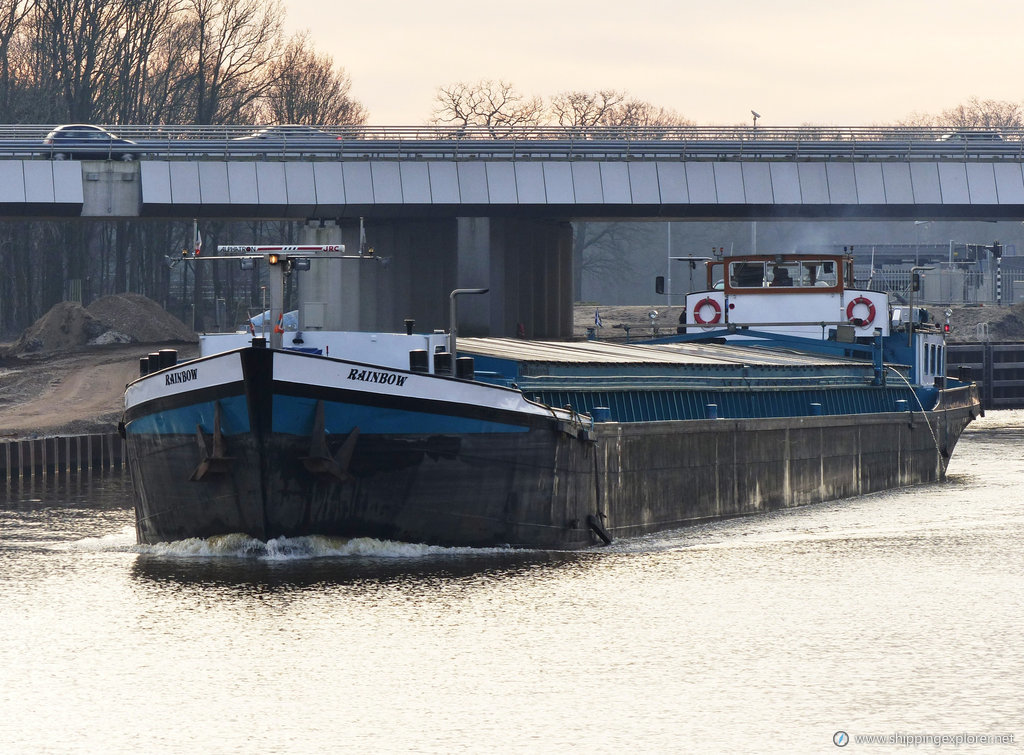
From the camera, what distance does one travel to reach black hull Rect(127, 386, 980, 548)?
24.7 metres

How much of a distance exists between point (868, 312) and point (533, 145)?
22.7 meters

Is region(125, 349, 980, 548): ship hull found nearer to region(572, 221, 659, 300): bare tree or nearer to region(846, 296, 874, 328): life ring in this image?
region(846, 296, 874, 328): life ring

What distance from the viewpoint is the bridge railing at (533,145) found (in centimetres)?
6244

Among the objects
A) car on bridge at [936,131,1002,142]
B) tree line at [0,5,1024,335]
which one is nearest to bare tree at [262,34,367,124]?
tree line at [0,5,1024,335]

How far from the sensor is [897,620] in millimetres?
22453

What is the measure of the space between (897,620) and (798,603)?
173cm

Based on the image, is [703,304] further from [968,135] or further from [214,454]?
[968,135]

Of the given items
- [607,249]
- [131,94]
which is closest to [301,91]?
[131,94]

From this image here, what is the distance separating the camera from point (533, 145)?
6438cm

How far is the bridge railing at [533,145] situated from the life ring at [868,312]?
2027 cm

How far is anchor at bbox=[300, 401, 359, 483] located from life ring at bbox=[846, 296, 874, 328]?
78.5 ft

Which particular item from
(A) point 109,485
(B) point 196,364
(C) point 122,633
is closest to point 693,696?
(C) point 122,633

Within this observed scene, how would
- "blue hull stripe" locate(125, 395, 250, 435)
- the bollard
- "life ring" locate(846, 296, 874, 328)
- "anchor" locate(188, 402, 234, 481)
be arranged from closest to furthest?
Result: "blue hull stripe" locate(125, 395, 250, 435)
"anchor" locate(188, 402, 234, 481)
the bollard
"life ring" locate(846, 296, 874, 328)

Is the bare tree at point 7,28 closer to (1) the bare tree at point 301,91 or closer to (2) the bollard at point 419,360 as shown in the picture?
(1) the bare tree at point 301,91
